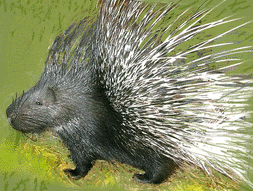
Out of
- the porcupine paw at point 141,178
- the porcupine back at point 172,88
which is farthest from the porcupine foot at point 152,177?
the porcupine back at point 172,88

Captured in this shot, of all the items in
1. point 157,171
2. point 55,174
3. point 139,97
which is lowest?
point 55,174

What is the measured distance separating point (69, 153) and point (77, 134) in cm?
21

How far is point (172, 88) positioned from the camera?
1444mm

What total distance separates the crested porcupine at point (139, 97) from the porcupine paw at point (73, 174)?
1 cm

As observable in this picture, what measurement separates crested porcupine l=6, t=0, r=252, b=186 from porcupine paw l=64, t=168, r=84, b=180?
0.04ft

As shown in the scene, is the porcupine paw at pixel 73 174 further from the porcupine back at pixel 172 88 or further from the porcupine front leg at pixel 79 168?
the porcupine back at pixel 172 88

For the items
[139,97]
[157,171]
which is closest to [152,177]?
[157,171]

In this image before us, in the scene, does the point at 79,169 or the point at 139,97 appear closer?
the point at 139,97

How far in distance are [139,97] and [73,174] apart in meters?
0.91

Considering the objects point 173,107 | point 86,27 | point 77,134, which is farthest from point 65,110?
point 173,107

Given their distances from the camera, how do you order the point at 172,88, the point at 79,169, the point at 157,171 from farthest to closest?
the point at 79,169 → the point at 157,171 → the point at 172,88

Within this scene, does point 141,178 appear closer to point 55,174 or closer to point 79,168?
point 79,168

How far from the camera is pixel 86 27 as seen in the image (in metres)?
1.84

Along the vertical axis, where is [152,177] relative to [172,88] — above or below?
below
